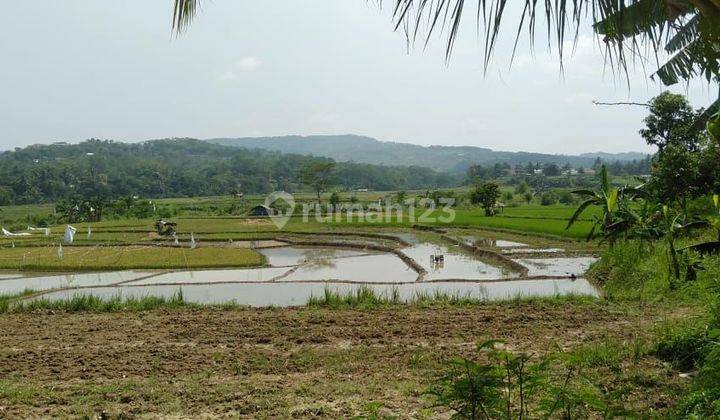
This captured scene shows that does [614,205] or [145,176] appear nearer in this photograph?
[614,205]

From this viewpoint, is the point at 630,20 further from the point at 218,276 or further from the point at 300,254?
the point at 300,254

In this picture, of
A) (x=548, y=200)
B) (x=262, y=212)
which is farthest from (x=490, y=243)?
(x=548, y=200)

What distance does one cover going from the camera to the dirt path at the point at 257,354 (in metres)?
4.67

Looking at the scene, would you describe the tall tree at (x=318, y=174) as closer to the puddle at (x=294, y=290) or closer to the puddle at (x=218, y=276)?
the puddle at (x=218, y=276)

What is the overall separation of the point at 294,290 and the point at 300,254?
882cm

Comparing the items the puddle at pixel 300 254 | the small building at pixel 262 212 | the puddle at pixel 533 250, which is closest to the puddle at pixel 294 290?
the puddle at pixel 300 254

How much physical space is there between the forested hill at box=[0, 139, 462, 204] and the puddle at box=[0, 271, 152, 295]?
47488 millimetres

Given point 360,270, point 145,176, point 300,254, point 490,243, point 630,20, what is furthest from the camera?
point 145,176

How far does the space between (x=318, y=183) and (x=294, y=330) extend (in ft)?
187

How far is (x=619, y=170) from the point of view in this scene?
73938 millimetres

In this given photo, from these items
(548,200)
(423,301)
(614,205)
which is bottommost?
(423,301)

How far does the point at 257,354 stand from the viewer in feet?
21.5

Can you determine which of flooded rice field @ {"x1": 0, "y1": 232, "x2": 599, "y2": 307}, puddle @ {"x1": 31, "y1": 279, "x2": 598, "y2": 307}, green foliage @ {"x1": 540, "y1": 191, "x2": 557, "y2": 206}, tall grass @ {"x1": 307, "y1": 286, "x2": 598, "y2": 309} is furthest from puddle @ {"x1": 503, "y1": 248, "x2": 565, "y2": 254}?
green foliage @ {"x1": 540, "y1": 191, "x2": 557, "y2": 206}

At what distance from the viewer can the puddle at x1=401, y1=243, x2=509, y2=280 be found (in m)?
16.1
